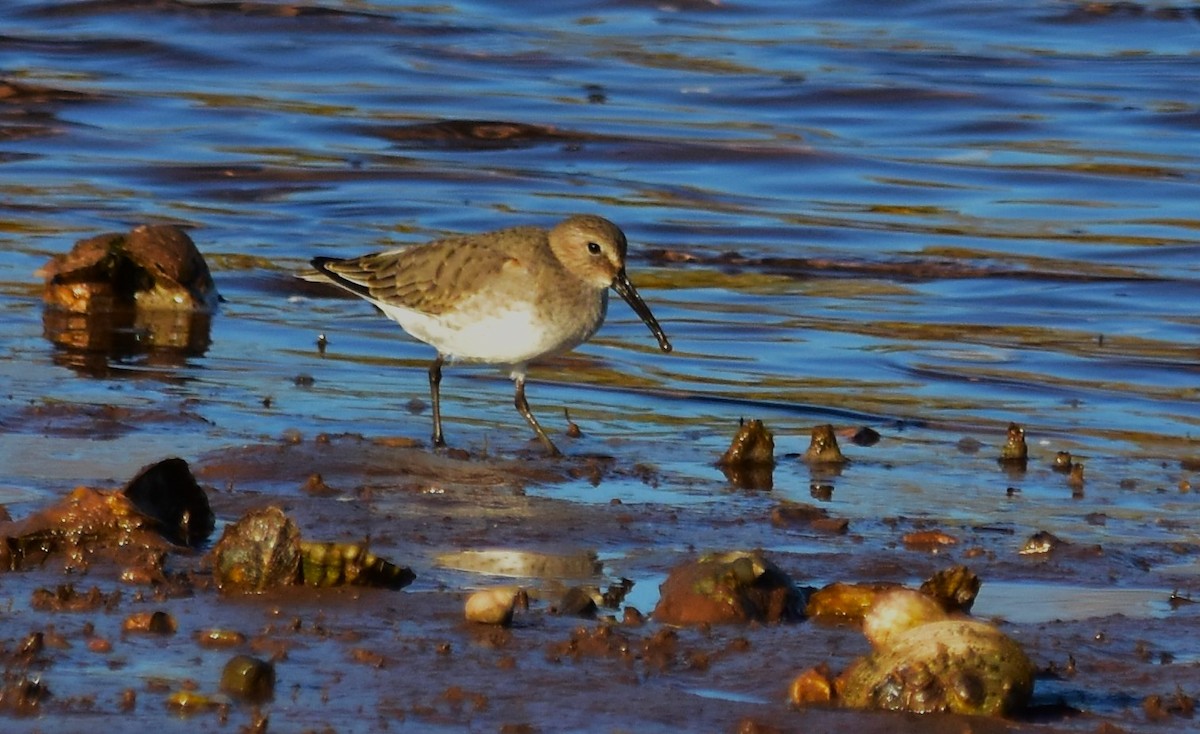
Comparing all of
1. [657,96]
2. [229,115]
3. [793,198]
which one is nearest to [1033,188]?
[793,198]

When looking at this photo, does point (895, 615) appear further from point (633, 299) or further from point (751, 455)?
point (633, 299)

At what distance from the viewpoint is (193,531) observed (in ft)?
21.3

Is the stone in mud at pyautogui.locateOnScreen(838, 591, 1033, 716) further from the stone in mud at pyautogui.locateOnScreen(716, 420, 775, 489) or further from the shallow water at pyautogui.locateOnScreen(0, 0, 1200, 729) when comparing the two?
the stone in mud at pyautogui.locateOnScreen(716, 420, 775, 489)

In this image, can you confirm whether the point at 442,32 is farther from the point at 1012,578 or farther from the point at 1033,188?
the point at 1012,578

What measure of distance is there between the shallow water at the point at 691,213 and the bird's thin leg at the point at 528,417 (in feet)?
0.34

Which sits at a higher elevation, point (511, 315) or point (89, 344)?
point (511, 315)

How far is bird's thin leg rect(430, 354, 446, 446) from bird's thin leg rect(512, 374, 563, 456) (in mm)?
334

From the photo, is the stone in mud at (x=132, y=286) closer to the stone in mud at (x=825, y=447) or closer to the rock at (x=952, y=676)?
the stone in mud at (x=825, y=447)

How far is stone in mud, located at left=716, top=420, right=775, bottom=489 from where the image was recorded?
26.5ft

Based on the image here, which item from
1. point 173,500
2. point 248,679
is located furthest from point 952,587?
point 173,500

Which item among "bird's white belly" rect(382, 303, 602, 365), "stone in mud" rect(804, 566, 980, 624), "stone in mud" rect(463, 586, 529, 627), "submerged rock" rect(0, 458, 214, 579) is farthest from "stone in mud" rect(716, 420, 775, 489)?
"stone in mud" rect(463, 586, 529, 627)

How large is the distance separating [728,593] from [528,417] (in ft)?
10.3

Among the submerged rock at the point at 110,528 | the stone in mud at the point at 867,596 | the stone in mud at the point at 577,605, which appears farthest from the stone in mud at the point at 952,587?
the submerged rock at the point at 110,528

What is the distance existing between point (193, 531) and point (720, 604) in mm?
1735
